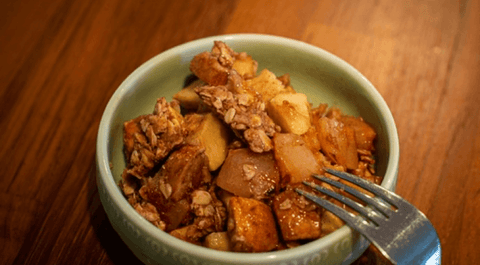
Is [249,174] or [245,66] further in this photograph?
[245,66]

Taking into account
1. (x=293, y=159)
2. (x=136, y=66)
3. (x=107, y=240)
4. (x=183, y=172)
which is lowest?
(x=107, y=240)

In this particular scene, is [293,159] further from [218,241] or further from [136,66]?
[136,66]

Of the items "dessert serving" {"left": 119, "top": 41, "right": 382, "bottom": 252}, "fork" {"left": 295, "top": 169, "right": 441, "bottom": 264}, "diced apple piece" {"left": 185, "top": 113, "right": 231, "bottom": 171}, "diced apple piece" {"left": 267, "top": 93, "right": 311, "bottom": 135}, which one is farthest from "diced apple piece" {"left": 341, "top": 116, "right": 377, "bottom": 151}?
"diced apple piece" {"left": 185, "top": 113, "right": 231, "bottom": 171}

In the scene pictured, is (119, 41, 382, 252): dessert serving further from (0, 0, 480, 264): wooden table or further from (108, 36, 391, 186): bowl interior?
(0, 0, 480, 264): wooden table

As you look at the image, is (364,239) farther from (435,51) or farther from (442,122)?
(435,51)

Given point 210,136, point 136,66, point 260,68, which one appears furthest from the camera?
point 136,66

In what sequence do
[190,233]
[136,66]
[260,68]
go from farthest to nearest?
[136,66]
[260,68]
[190,233]

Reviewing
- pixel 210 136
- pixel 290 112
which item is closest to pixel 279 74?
pixel 290 112

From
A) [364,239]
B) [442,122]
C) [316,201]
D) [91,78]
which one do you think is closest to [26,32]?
[91,78]
